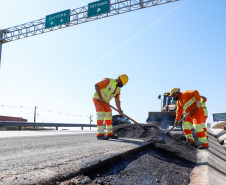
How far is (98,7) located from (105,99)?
12652mm

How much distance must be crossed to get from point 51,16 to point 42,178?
18.9 m

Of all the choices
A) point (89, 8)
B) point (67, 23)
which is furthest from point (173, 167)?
point (67, 23)

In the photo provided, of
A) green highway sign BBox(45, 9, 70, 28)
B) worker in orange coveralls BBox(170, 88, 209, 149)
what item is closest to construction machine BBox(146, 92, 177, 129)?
worker in orange coveralls BBox(170, 88, 209, 149)

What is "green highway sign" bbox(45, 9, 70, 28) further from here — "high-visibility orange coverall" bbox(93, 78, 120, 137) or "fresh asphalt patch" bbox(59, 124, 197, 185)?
"fresh asphalt patch" bbox(59, 124, 197, 185)

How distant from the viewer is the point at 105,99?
232 inches

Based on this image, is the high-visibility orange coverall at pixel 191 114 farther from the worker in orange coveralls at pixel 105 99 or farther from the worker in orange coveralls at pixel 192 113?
the worker in orange coveralls at pixel 105 99

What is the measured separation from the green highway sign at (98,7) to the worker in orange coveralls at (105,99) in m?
11.8

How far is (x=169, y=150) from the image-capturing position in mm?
4289

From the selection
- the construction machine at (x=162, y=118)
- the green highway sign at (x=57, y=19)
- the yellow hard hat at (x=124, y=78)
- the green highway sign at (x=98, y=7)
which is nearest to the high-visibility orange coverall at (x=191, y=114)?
the yellow hard hat at (x=124, y=78)

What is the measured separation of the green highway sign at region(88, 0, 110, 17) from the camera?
16156 mm

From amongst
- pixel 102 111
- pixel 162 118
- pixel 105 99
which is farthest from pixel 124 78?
pixel 162 118

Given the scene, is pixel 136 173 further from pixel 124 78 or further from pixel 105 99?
pixel 124 78

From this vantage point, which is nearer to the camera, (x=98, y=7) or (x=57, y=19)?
(x=98, y=7)

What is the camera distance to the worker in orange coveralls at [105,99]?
5.66 meters
